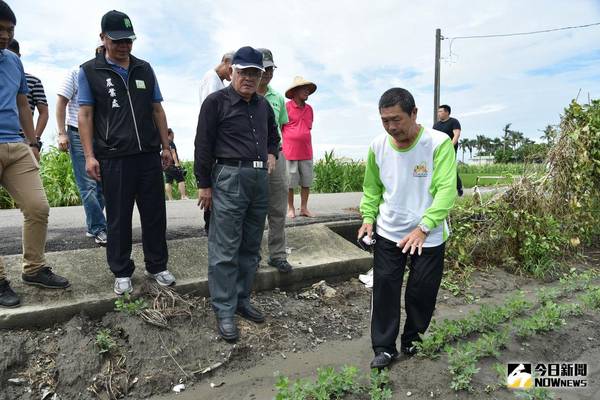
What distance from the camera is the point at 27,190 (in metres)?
3.46

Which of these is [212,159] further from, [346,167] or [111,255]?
[346,167]

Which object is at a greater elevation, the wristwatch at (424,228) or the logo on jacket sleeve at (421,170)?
the logo on jacket sleeve at (421,170)

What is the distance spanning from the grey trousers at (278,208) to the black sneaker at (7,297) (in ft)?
6.92

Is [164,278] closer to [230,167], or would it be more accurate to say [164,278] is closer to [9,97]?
[230,167]

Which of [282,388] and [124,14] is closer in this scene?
[282,388]

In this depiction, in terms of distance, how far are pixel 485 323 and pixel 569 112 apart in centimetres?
429

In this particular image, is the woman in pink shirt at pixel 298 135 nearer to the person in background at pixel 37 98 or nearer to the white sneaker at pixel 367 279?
the white sneaker at pixel 367 279

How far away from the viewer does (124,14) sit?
3.52m

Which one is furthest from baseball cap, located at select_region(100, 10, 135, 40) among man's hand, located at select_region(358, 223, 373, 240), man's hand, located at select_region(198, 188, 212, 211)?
man's hand, located at select_region(358, 223, 373, 240)

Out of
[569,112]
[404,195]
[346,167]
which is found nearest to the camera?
[404,195]

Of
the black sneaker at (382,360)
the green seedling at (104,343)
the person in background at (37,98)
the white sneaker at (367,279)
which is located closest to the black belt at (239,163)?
the green seedling at (104,343)

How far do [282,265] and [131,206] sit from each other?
5.20ft

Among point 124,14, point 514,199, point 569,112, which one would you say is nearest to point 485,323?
point 514,199

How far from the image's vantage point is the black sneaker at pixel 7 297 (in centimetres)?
335
